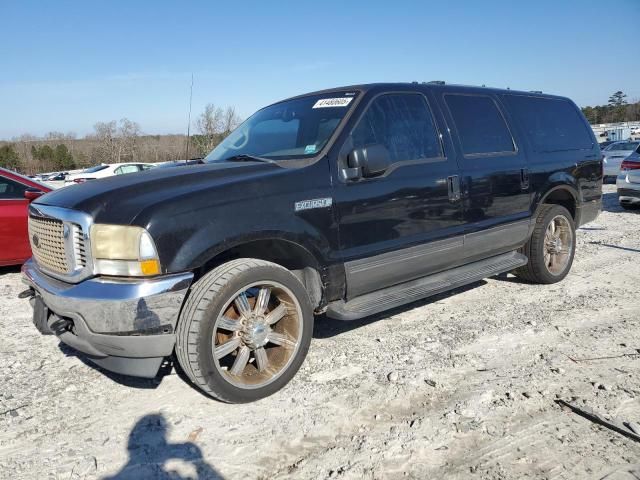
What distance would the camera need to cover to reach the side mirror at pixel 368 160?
3416mm

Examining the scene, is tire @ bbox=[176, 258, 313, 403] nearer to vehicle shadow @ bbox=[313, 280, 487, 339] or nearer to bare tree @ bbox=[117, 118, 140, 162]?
vehicle shadow @ bbox=[313, 280, 487, 339]

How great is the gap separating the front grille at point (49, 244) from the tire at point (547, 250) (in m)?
4.39

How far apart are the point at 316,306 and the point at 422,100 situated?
1998mm

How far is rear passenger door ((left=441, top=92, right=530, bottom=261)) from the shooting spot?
4344 millimetres

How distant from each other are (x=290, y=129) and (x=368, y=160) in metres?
0.88

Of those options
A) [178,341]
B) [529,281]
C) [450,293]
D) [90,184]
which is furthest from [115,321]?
[529,281]

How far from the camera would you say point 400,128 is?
3.97m

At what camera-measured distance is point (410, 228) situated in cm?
387

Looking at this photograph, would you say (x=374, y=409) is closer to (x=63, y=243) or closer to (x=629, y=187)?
(x=63, y=243)

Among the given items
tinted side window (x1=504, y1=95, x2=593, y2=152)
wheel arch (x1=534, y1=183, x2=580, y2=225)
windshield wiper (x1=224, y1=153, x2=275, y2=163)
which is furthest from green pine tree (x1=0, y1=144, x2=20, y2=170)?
wheel arch (x1=534, y1=183, x2=580, y2=225)

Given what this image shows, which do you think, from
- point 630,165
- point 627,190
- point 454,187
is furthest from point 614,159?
point 454,187

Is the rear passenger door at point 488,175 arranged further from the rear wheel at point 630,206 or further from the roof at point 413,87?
the rear wheel at point 630,206

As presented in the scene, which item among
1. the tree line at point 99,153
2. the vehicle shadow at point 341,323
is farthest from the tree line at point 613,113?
the vehicle shadow at point 341,323

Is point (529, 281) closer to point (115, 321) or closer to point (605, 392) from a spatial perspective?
point (605, 392)
